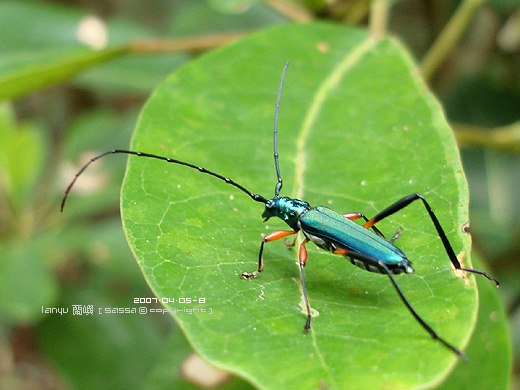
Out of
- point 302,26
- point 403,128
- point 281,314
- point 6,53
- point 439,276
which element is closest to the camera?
point 281,314

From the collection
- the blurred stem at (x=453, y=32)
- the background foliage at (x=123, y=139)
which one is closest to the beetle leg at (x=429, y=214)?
the background foliage at (x=123, y=139)

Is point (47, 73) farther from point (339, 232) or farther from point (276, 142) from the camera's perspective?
point (339, 232)

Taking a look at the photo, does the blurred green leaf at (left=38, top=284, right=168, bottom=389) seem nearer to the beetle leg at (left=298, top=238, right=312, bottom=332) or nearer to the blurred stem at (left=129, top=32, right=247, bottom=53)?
the blurred stem at (left=129, top=32, right=247, bottom=53)

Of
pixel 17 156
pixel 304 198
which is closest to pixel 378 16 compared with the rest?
pixel 304 198

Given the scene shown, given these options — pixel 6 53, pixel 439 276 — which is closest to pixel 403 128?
pixel 439 276

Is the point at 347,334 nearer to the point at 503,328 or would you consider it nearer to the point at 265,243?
the point at 265,243

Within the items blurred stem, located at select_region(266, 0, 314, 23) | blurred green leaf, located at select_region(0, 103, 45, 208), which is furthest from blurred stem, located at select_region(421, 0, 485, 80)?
blurred green leaf, located at select_region(0, 103, 45, 208)

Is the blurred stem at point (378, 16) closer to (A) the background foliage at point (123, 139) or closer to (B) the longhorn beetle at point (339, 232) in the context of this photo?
(A) the background foliage at point (123, 139)
